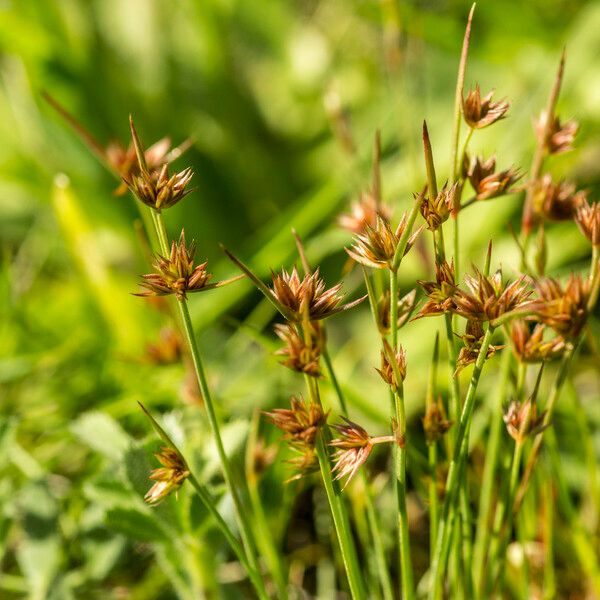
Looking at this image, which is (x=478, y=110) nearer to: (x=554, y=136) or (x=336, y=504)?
(x=554, y=136)

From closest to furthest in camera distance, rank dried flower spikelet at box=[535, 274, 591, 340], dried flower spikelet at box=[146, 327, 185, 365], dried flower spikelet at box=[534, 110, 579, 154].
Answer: dried flower spikelet at box=[535, 274, 591, 340] < dried flower spikelet at box=[534, 110, 579, 154] < dried flower spikelet at box=[146, 327, 185, 365]

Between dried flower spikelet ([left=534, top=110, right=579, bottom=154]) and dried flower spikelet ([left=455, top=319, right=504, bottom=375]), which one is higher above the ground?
dried flower spikelet ([left=534, top=110, right=579, bottom=154])

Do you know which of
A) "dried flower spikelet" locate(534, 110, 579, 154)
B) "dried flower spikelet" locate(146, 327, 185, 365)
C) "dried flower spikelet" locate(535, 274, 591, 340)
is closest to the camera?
"dried flower spikelet" locate(535, 274, 591, 340)

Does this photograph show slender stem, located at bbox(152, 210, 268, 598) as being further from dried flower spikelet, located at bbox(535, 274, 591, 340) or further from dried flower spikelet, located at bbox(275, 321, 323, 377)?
dried flower spikelet, located at bbox(535, 274, 591, 340)

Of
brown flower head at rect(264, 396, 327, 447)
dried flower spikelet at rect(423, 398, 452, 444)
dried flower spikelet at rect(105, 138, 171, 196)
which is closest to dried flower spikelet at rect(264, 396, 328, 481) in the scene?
brown flower head at rect(264, 396, 327, 447)

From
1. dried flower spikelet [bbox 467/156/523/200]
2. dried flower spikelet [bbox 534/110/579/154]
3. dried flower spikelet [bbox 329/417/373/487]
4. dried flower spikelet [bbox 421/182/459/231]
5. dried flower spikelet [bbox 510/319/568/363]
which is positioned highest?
dried flower spikelet [bbox 534/110/579/154]

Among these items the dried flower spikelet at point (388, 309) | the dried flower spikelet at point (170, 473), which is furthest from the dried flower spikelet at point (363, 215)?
the dried flower spikelet at point (170, 473)
